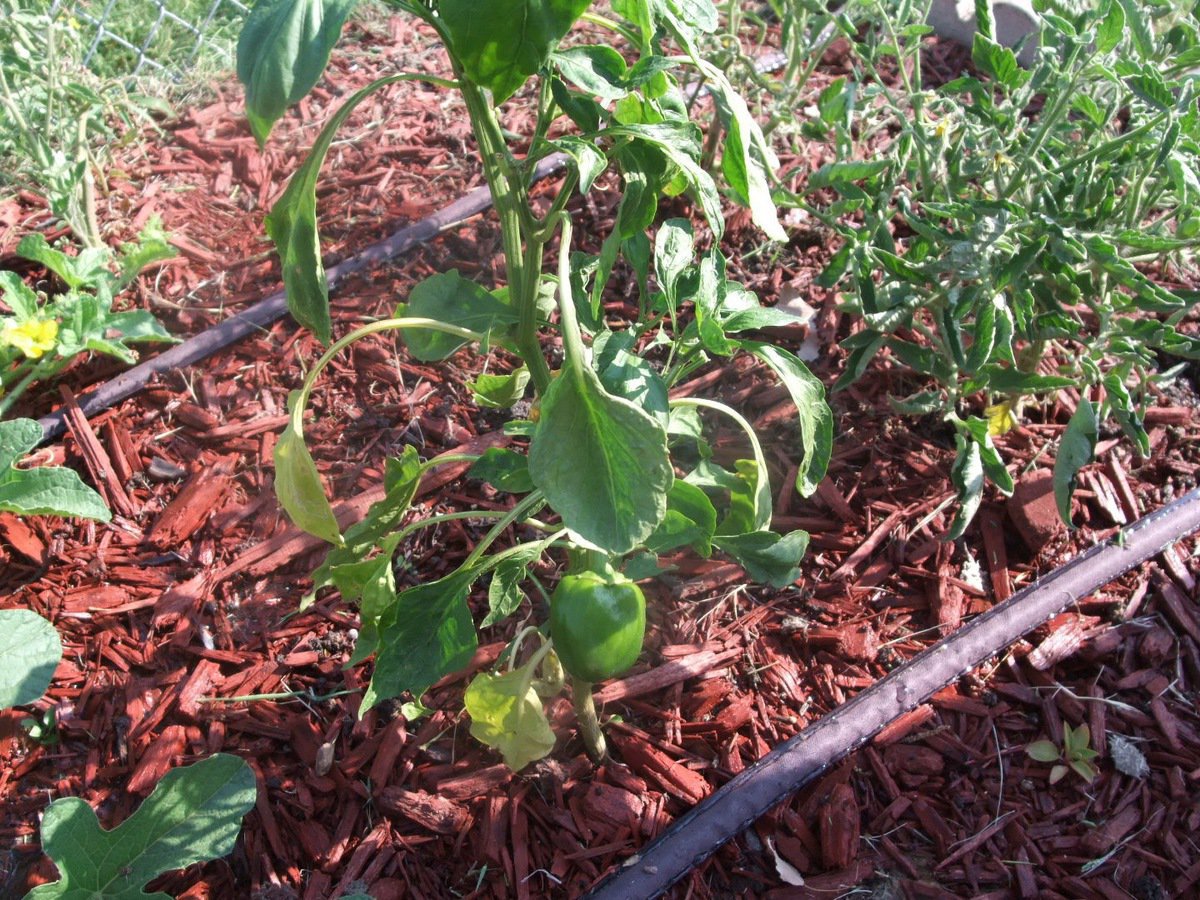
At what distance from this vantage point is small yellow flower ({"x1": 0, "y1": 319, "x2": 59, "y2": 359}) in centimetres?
239

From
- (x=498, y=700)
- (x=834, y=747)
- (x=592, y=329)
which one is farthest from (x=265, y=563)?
(x=834, y=747)

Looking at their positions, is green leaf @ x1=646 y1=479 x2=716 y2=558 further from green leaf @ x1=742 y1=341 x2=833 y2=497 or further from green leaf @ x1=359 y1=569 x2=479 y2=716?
green leaf @ x1=359 y1=569 x2=479 y2=716

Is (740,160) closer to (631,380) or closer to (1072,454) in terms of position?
(631,380)

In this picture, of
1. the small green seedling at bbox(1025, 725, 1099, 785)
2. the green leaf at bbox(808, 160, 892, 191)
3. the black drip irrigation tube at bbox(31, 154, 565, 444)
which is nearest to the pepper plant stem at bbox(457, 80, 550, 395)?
the green leaf at bbox(808, 160, 892, 191)

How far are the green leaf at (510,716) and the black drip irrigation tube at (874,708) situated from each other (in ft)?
0.87

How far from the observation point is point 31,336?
242 cm

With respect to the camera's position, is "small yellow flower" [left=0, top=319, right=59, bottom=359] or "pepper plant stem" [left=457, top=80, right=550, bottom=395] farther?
"small yellow flower" [left=0, top=319, right=59, bottom=359]

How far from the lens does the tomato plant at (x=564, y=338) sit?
3.71ft

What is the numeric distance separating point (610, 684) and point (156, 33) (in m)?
2.91

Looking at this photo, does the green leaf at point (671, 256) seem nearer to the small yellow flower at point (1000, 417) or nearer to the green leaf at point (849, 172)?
the green leaf at point (849, 172)

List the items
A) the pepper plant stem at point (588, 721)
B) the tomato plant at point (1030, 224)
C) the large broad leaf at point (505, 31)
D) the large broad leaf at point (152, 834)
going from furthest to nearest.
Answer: the tomato plant at point (1030, 224), the pepper plant stem at point (588, 721), the large broad leaf at point (152, 834), the large broad leaf at point (505, 31)

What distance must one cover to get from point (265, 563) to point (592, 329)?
1.00 metres

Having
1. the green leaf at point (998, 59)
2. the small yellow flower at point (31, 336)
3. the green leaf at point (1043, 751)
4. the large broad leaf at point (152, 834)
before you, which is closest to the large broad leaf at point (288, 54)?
the large broad leaf at point (152, 834)

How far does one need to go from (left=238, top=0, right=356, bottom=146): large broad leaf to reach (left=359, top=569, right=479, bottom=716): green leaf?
29.5 inches
